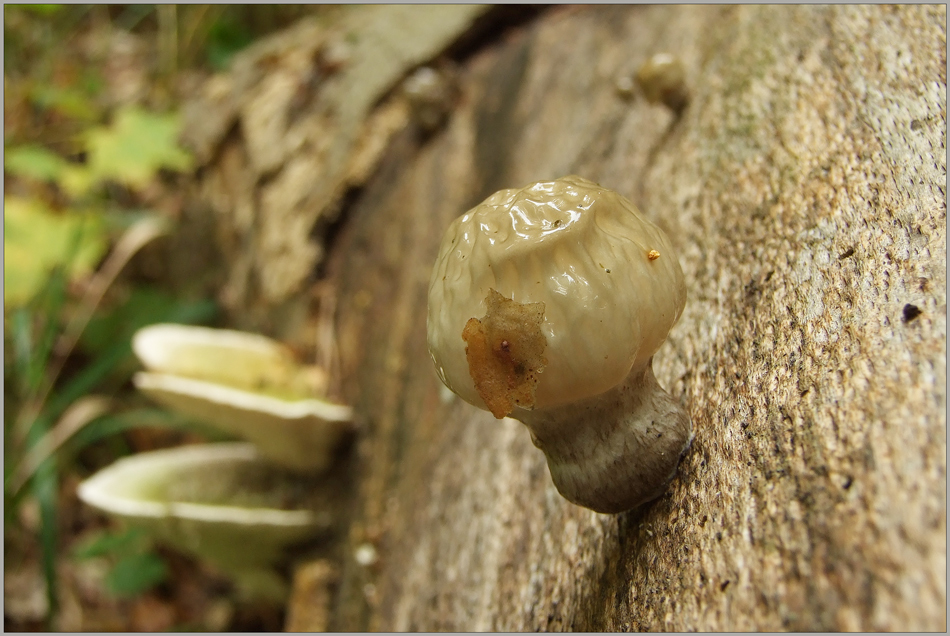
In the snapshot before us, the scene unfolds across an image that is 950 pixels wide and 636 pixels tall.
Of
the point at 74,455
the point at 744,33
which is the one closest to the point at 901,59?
the point at 744,33

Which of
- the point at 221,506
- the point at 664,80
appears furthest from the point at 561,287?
the point at 221,506

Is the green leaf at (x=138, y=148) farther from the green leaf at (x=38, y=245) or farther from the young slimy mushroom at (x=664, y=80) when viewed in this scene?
the young slimy mushroom at (x=664, y=80)

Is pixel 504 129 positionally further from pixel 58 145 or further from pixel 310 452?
pixel 58 145

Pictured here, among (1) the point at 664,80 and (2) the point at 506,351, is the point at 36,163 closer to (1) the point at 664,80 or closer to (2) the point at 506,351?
(1) the point at 664,80

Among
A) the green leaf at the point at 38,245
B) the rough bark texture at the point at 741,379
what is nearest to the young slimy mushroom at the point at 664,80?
the rough bark texture at the point at 741,379

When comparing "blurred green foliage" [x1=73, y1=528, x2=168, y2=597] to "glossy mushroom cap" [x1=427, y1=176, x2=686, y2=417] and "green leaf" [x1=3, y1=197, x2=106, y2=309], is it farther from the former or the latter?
"glossy mushroom cap" [x1=427, y1=176, x2=686, y2=417]

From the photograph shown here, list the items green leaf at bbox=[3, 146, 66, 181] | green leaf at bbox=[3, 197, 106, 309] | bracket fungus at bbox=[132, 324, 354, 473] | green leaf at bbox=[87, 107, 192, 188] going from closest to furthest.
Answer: bracket fungus at bbox=[132, 324, 354, 473] < green leaf at bbox=[3, 197, 106, 309] < green leaf at bbox=[87, 107, 192, 188] < green leaf at bbox=[3, 146, 66, 181]

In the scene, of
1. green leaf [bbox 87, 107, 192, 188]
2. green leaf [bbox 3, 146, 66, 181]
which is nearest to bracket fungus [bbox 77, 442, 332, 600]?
green leaf [bbox 87, 107, 192, 188]
